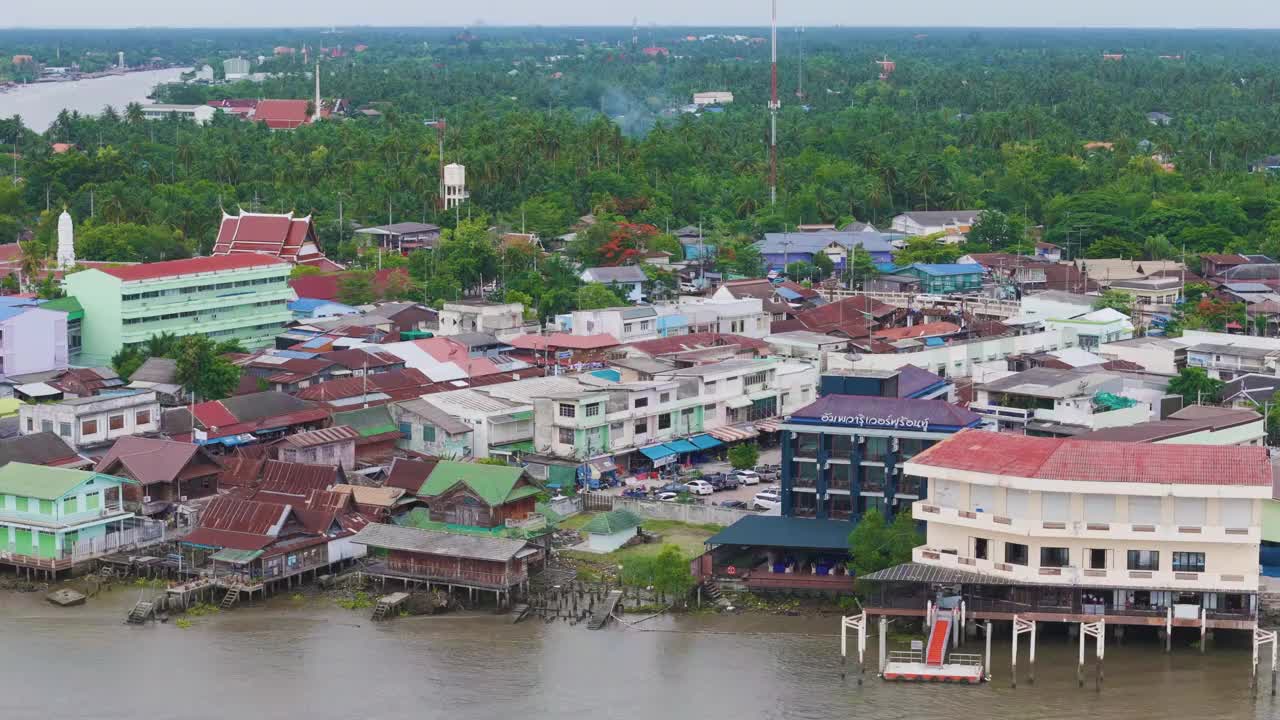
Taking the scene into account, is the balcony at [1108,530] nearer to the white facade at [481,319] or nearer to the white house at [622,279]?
the white facade at [481,319]

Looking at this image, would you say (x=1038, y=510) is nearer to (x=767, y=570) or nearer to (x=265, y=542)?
(x=767, y=570)

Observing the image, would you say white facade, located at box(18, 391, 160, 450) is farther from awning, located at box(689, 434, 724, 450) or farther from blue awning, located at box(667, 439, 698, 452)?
awning, located at box(689, 434, 724, 450)

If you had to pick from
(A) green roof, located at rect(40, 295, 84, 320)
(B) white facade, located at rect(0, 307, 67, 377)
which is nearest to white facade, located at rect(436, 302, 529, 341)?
(A) green roof, located at rect(40, 295, 84, 320)

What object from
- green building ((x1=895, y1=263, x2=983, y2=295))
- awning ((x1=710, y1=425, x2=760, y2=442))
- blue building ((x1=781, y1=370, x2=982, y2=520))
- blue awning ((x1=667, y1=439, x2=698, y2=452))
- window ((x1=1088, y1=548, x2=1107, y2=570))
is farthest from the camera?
green building ((x1=895, y1=263, x2=983, y2=295))

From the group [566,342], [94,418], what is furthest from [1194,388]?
[94,418]

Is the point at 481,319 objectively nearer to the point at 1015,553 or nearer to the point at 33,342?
the point at 33,342

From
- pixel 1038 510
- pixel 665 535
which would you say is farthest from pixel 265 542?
pixel 1038 510

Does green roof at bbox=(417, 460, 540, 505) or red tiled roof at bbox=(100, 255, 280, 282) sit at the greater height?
red tiled roof at bbox=(100, 255, 280, 282)
